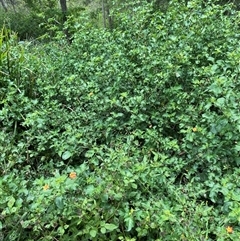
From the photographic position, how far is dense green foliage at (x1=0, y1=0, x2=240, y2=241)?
1.21 m

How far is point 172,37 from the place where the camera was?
6.86ft

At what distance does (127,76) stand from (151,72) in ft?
0.55

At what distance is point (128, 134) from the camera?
1743mm

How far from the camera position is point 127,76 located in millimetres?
1954

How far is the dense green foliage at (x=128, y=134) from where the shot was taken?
1213 mm

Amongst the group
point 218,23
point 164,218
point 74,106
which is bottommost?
point 164,218

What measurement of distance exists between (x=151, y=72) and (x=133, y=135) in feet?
1.77

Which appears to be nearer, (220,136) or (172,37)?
(220,136)

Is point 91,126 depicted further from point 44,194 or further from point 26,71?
point 26,71

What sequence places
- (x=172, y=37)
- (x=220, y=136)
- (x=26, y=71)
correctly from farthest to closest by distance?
(x=26, y=71) → (x=172, y=37) → (x=220, y=136)

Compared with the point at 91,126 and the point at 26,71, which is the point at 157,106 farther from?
the point at 26,71

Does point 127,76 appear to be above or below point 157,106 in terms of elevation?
above

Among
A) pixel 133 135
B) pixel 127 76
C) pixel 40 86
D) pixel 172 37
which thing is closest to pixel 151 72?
pixel 127 76

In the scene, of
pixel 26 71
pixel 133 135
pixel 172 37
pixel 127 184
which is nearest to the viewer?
pixel 127 184
